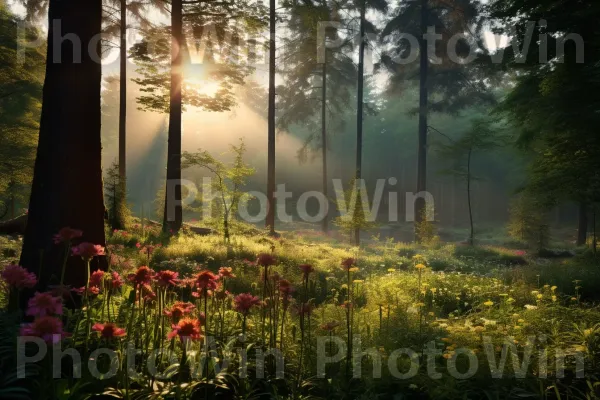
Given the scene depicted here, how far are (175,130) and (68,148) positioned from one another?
836 cm

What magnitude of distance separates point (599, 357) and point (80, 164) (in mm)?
5521

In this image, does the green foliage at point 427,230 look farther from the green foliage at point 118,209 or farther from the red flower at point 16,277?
the red flower at point 16,277

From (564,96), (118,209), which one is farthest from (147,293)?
(118,209)

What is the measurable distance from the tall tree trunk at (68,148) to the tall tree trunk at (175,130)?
7.70 metres

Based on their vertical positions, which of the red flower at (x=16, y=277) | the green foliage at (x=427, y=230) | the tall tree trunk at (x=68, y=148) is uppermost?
the tall tree trunk at (x=68, y=148)

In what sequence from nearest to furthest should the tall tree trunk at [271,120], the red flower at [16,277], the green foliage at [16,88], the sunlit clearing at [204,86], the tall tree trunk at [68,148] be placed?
1. the red flower at [16,277]
2. the tall tree trunk at [68,148]
3. the green foliage at [16,88]
4. the sunlit clearing at [204,86]
5. the tall tree trunk at [271,120]

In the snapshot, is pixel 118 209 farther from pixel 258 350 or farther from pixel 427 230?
pixel 427 230

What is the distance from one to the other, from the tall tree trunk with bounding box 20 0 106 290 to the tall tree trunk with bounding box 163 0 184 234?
25.3 feet

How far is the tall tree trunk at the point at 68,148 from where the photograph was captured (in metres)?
4.20

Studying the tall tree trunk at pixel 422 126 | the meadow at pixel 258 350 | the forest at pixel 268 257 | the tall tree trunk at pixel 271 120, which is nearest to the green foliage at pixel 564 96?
the forest at pixel 268 257

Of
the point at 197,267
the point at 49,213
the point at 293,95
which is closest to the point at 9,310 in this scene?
the point at 49,213

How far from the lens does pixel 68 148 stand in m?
4.30

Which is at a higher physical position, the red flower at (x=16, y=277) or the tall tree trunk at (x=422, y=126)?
the tall tree trunk at (x=422, y=126)

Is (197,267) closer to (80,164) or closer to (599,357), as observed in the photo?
(80,164)
